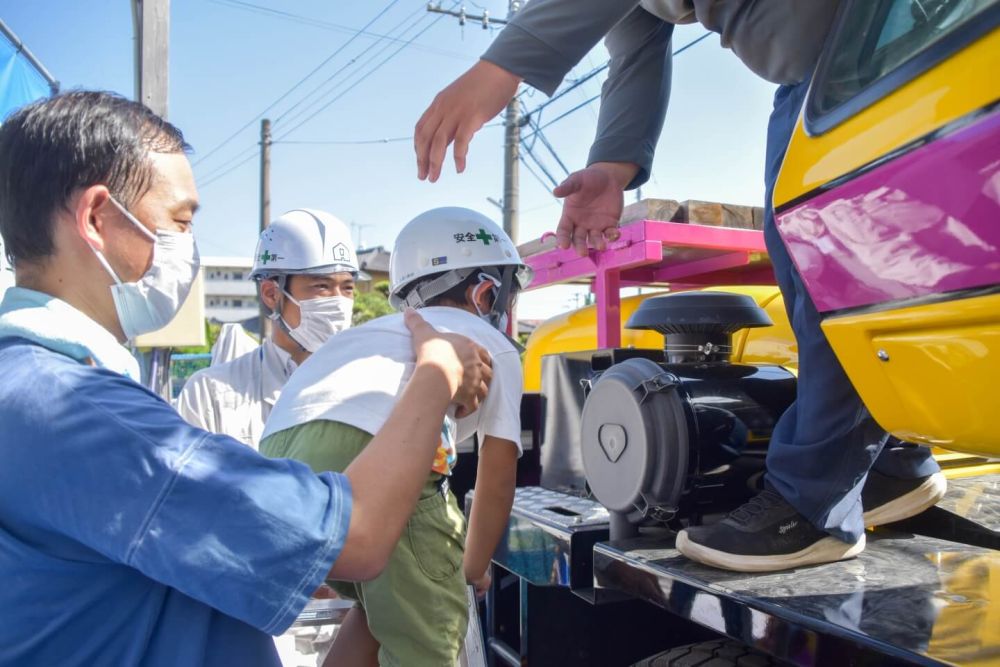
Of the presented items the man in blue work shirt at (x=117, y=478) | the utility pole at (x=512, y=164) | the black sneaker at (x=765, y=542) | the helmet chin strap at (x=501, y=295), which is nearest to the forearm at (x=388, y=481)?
the man in blue work shirt at (x=117, y=478)

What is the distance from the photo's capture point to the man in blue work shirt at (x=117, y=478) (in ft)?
3.34

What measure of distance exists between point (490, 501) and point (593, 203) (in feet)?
3.32

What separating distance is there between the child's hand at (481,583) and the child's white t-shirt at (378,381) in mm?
425

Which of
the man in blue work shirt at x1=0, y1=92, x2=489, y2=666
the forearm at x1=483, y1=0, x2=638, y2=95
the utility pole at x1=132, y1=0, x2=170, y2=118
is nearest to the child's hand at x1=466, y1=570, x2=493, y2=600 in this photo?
the man in blue work shirt at x1=0, y1=92, x2=489, y2=666

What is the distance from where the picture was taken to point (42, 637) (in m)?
1.06

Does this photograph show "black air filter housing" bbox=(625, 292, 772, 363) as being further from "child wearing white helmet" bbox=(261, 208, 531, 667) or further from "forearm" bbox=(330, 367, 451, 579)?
"forearm" bbox=(330, 367, 451, 579)

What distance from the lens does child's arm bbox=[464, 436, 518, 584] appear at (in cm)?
221

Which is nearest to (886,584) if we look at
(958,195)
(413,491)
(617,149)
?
(958,195)

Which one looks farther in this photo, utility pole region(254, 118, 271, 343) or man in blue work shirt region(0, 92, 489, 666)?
utility pole region(254, 118, 271, 343)

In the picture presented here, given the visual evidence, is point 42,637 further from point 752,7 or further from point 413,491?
point 752,7

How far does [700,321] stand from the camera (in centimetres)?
219

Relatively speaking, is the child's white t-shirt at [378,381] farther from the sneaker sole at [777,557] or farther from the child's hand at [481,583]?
the sneaker sole at [777,557]

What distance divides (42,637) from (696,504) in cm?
150

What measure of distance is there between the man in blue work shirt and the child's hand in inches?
42.9
